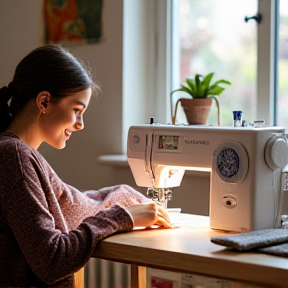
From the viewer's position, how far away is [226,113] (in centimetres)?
254

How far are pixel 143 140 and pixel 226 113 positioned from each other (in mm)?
728

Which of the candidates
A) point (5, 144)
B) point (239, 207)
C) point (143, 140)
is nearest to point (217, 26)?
point (143, 140)

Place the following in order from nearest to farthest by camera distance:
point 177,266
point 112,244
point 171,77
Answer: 1. point 177,266
2. point 112,244
3. point 171,77

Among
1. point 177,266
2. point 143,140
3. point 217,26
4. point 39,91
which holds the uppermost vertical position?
point 217,26

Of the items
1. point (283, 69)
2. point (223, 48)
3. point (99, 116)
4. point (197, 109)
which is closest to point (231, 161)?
point (197, 109)

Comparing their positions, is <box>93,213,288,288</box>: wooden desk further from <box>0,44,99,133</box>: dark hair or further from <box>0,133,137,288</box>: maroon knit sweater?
<box>0,44,99,133</box>: dark hair

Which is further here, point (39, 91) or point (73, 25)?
point (73, 25)

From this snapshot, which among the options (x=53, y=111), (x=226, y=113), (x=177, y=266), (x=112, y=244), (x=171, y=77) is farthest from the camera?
(x=171, y=77)

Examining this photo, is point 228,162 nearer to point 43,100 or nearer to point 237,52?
point 43,100

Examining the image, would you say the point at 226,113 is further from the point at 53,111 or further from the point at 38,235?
the point at 38,235

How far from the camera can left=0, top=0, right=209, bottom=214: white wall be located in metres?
2.58

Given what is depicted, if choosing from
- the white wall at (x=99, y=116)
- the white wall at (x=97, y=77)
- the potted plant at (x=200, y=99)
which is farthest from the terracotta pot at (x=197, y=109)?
the white wall at (x=97, y=77)

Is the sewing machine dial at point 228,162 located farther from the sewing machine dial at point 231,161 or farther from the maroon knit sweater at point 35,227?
the maroon knit sweater at point 35,227

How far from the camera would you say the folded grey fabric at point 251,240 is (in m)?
1.51
